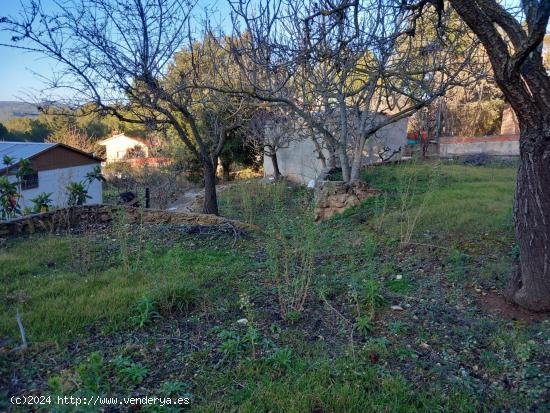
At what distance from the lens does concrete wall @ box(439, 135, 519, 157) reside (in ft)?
53.1

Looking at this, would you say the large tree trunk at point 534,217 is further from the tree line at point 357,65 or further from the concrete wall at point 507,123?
the concrete wall at point 507,123

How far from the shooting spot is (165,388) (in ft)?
7.04

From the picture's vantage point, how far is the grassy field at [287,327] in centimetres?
215

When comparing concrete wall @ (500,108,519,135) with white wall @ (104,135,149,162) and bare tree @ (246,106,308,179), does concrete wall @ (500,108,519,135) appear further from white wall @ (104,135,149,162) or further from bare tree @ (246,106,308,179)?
white wall @ (104,135,149,162)

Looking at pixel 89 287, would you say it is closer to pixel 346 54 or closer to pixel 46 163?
pixel 346 54

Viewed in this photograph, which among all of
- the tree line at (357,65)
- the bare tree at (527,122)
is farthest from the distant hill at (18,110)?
the bare tree at (527,122)

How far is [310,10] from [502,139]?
1419 cm

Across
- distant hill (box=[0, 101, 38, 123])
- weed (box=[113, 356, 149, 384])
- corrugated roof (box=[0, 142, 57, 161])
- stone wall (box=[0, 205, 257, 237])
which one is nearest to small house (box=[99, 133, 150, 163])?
corrugated roof (box=[0, 142, 57, 161])

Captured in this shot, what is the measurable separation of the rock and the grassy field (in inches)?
83.5

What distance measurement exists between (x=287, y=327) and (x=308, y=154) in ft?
39.2

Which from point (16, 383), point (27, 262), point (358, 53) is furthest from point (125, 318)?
point (358, 53)

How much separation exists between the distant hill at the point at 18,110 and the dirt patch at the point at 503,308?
22.1 feet

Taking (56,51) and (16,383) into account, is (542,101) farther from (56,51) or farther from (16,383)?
(56,51)

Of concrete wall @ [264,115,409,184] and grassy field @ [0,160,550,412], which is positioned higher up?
concrete wall @ [264,115,409,184]
